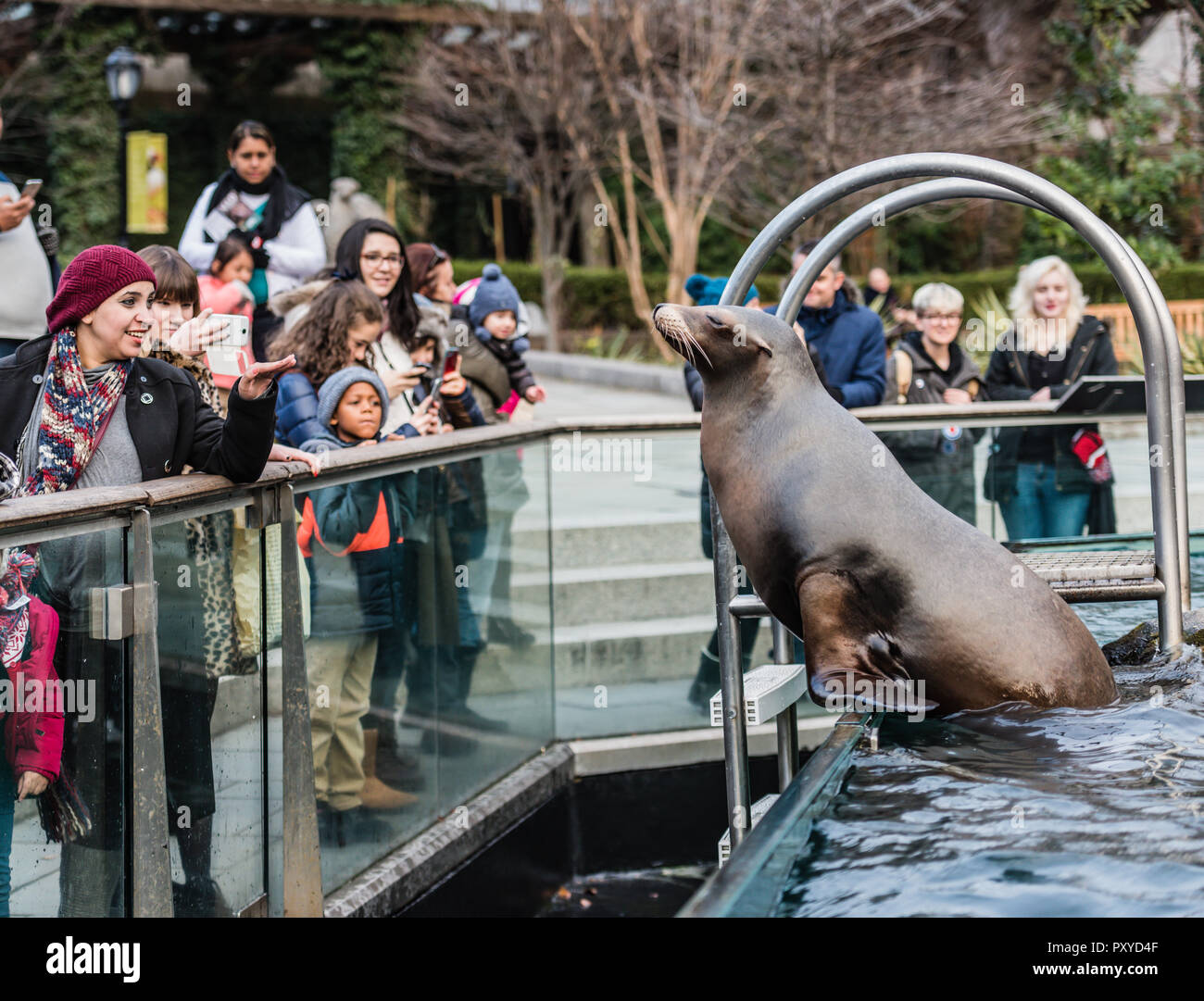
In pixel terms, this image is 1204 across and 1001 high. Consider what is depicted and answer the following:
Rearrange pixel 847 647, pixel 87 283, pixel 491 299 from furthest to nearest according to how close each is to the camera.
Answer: pixel 491 299, pixel 87 283, pixel 847 647

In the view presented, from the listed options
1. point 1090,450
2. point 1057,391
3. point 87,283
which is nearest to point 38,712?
point 87,283

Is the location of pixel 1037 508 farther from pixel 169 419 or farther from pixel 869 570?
pixel 169 419

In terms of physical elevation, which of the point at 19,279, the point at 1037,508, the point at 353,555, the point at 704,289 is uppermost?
the point at 704,289

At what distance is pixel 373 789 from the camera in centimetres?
525

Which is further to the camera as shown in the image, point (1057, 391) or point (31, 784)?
point (1057, 391)

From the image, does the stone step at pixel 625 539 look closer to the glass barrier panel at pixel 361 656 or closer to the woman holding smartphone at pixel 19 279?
the glass barrier panel at pixel 361 656

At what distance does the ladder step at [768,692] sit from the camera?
3.32 metres

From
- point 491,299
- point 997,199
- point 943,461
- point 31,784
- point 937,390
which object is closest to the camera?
point 31,784

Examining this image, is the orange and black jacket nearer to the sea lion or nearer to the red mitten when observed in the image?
the sea lion

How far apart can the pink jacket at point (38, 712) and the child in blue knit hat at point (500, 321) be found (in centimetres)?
408

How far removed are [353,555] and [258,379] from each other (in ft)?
4.19

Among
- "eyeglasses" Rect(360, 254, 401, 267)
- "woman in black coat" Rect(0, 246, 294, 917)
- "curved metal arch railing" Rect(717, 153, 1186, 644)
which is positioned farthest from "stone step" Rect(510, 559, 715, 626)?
"curved metal arch railing" Rect(717, 153, 1186, 644)

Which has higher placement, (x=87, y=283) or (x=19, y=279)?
(x=19, y=279)
